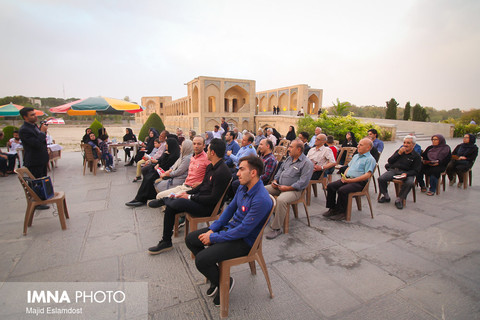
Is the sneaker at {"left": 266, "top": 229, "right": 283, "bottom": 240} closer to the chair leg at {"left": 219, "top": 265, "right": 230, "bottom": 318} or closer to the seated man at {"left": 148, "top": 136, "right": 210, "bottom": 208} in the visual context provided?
the seated man at {"left": 148, "top": 136, "right": 210, "bottom": 208}

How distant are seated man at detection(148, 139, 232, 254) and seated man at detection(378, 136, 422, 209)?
3.52 metres

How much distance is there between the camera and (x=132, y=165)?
28.3 ft

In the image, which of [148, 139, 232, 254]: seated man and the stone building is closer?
[148, 139, 232, 254]: seated man

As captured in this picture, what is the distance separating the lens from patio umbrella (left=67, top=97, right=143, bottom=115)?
788cm

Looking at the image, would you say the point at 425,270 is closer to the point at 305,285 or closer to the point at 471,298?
the point at 471,298

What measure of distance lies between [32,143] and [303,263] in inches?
189

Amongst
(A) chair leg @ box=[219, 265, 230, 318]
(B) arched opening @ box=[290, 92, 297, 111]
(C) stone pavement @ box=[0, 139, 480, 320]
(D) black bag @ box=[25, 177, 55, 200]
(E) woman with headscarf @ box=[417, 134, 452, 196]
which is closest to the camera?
(A) chair leg @ box=[219, 265, 230, 318]

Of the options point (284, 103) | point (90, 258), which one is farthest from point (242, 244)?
point (284, 103)

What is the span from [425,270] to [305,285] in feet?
4.57

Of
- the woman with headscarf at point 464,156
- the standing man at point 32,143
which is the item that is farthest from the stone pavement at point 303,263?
the woman with headscarf at point 464,156

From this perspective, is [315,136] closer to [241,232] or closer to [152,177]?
[152,177]

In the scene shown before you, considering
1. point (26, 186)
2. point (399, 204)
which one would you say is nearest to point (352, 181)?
point (399, 204)

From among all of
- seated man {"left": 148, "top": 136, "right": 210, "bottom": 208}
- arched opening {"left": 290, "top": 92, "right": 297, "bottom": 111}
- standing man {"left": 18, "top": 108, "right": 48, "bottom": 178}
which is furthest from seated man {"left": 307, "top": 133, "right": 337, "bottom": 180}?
arched opening {"left": 290, "top": 92, "right": 297, "bottom": 111}

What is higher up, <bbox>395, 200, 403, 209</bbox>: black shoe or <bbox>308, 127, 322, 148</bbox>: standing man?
<bbox>308, 127, 322, 148</bbox>: standing man
